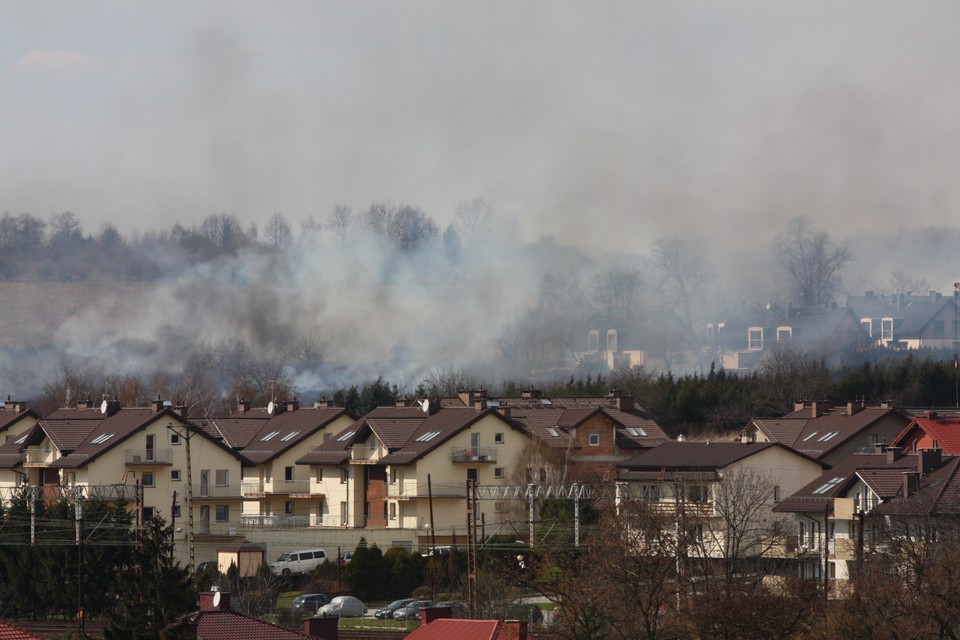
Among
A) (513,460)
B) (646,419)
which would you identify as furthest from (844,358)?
(513,460)

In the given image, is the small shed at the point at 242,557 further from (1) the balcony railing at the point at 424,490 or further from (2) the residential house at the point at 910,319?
(2) the residential house at the point at 910,319

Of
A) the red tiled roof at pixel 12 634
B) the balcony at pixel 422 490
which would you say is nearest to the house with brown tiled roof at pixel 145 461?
the balcony at pixel 422 490

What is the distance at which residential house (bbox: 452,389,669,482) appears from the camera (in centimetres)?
6291

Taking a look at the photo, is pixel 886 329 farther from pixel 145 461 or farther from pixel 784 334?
pixel 145 461

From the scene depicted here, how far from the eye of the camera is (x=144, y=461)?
203 ft

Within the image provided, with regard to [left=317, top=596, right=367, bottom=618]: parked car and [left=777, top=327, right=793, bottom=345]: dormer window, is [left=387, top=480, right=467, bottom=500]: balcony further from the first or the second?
[left=777, top=327, right=793, bottom=345]: dormer window

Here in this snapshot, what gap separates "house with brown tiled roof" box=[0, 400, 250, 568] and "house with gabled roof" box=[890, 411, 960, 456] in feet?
77.3

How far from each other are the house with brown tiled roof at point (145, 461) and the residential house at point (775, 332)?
45.2m

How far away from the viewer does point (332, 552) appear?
57.5 metres

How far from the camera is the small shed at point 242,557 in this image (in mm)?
53031

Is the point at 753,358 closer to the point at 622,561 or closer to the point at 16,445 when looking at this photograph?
the point at 16,445

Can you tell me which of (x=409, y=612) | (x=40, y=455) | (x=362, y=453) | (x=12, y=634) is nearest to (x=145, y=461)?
(x=40, y=455)

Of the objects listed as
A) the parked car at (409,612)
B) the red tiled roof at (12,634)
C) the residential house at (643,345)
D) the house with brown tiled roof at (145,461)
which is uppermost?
the residential house at (643,345)

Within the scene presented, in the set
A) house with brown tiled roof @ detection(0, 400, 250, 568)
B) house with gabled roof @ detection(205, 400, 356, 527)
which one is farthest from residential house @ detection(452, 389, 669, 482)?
house with brown tiled roof @ detection(0, 400, 250, 568)
